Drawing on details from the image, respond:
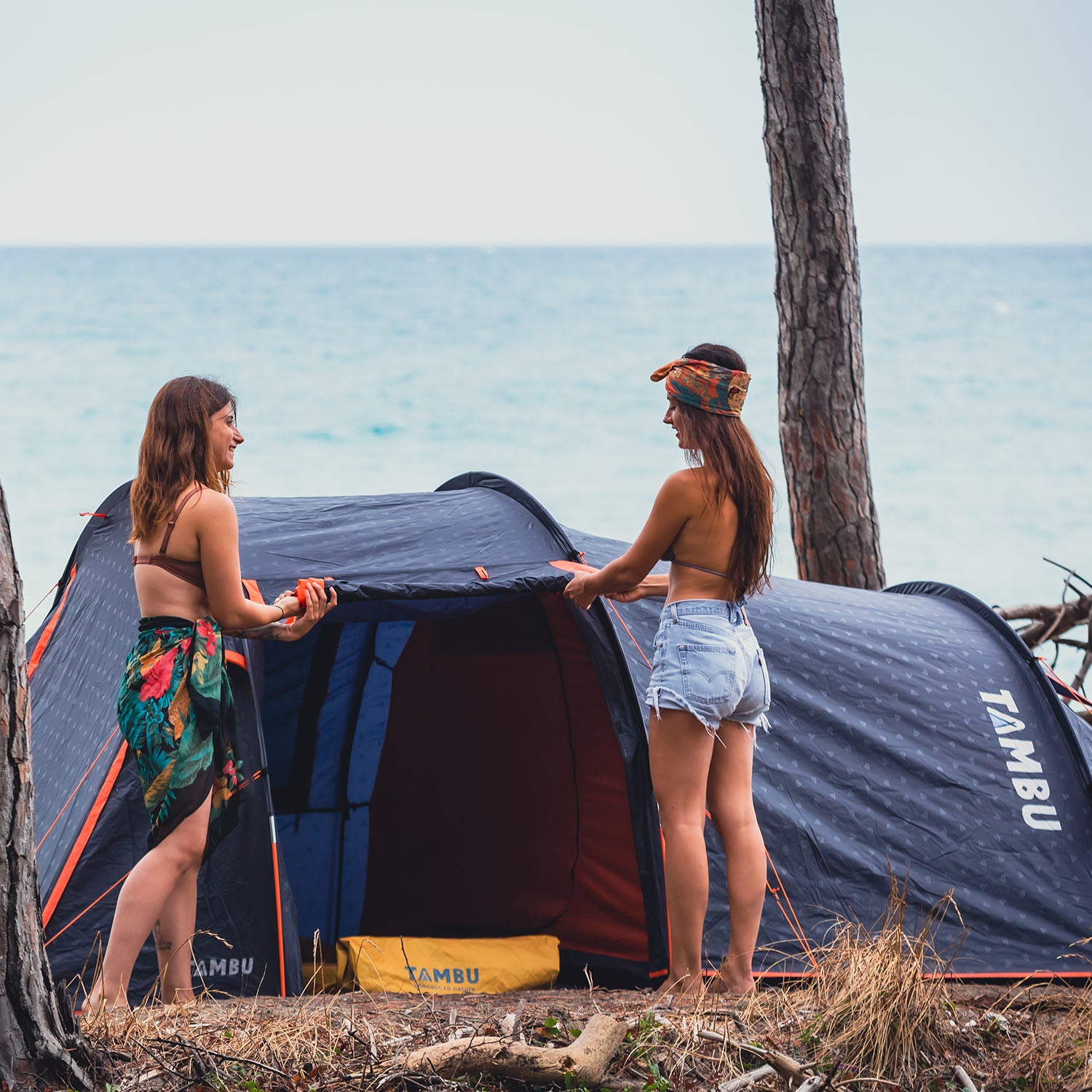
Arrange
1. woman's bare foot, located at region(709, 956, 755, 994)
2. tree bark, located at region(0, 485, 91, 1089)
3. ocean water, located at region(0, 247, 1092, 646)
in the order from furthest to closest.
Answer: ocean water, located at region(0, 247, 1092, 646), woman's bare foot, located at region(709, 956, 755, 994), tree bark, located at region(0, 485, 91, 1089)

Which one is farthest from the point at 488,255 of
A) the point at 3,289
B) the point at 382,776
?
the point at 382,776

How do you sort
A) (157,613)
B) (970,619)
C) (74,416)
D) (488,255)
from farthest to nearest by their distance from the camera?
(488,255), (74,416), (970,619), (157,613)

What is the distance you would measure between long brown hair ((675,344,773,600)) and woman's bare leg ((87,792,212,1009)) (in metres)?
1.30

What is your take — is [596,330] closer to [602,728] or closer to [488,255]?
[488,255]

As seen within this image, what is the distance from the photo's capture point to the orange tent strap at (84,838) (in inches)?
112

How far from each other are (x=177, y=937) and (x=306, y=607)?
768 mm

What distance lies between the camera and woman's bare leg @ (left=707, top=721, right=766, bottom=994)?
2.77 m

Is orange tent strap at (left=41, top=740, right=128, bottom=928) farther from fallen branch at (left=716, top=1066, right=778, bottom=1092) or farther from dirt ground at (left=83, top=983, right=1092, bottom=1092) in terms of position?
fallen branch at (left=716, top=1066, right=778, bottom=1092)

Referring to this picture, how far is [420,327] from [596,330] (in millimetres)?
5163

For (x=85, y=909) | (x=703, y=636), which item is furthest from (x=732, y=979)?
(x=85, y=909)

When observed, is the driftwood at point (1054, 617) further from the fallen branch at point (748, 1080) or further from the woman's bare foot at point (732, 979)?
the fallen branch at point (748, 1080)

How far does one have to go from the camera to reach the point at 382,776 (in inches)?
160

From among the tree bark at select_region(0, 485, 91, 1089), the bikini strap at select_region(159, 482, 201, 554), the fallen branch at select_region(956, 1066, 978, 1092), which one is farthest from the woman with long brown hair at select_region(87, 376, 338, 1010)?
the fallen branch at select_region(956, 1066, 978, 1092)

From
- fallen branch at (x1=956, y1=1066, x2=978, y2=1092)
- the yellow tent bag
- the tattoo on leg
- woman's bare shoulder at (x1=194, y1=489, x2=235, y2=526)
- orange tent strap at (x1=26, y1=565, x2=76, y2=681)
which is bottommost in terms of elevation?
the yellow tent bag
